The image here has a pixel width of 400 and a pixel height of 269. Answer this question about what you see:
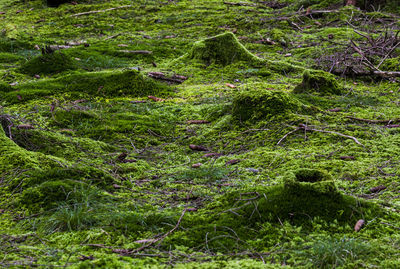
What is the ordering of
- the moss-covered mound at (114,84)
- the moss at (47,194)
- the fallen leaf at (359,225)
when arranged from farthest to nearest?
the moss-covered mound at (114,84)
the moss at (47,194)
the fallen leaf at (359,225)

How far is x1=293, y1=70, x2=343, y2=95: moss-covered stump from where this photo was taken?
6.85 meters

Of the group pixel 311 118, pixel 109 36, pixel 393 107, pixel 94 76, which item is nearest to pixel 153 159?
pixel 311 118

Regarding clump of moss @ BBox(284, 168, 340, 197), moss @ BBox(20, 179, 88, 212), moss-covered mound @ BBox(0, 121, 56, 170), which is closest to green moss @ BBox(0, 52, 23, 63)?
moss-covered mound @ BBox(0, 121, 56, 170)

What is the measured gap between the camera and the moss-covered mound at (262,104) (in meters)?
5.56

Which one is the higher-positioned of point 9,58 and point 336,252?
point 9,58

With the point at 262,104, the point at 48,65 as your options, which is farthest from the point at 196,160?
the point at 48,65

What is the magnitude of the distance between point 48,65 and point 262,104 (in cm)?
498

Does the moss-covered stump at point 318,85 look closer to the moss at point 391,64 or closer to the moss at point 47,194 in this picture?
the moss at point 391,64

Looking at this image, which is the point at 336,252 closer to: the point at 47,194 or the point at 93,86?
the point at 47,194

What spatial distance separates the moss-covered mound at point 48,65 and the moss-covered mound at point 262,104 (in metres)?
4.31

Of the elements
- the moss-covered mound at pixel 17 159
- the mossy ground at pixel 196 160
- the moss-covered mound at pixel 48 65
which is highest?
the moss-covered mound at pixel 48 65

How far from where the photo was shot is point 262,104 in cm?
566

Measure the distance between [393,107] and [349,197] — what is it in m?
3.70

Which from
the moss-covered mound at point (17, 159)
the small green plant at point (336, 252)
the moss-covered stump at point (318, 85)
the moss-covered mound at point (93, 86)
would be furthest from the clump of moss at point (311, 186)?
the moss-covered mound at point (93, 86)
